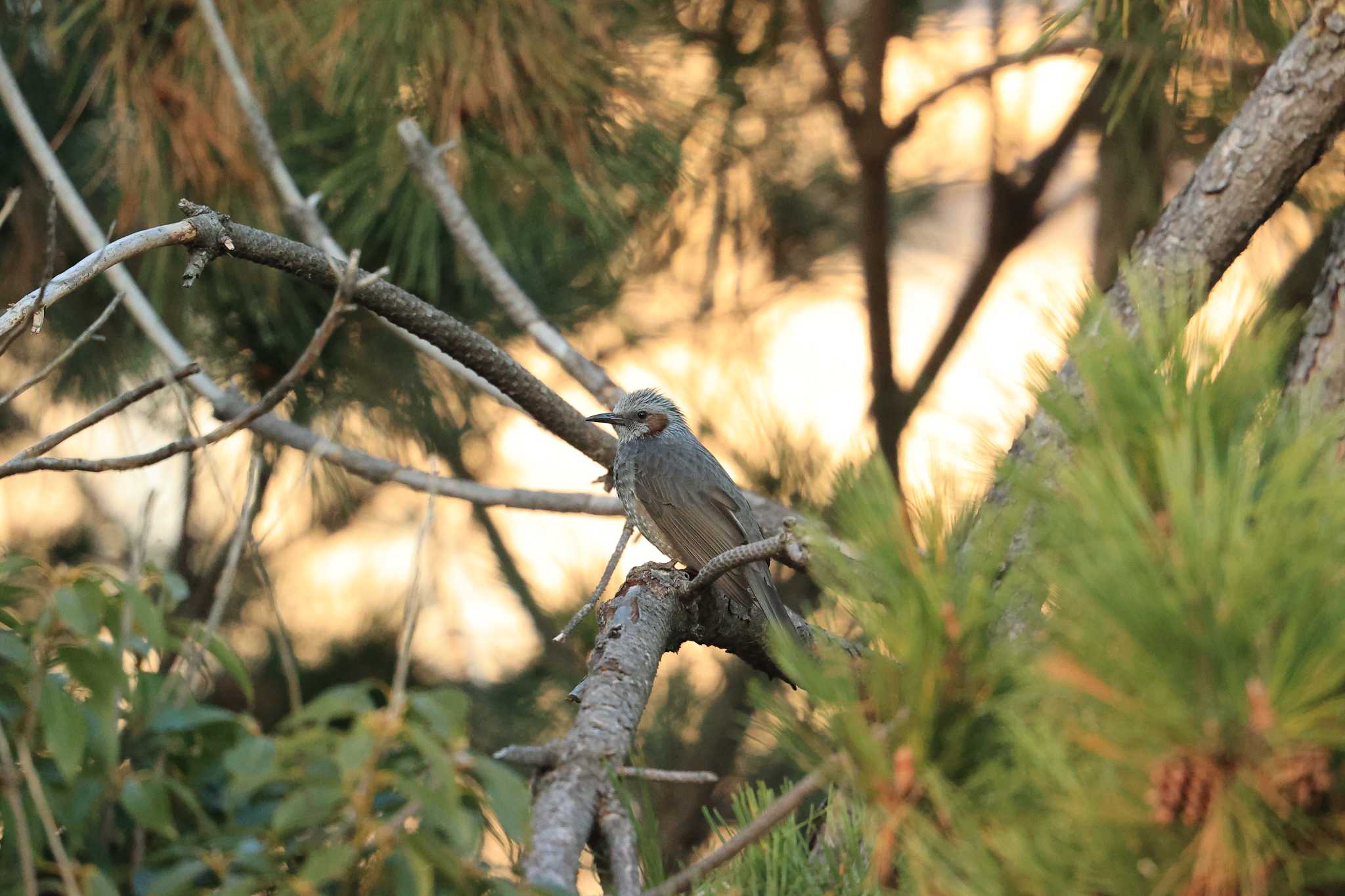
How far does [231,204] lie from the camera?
3.57 metres

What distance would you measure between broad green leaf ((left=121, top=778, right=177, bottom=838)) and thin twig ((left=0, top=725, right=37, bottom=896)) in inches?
3.2

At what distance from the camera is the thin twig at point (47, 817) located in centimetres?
100

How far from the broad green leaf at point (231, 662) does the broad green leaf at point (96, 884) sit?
8.5 inches

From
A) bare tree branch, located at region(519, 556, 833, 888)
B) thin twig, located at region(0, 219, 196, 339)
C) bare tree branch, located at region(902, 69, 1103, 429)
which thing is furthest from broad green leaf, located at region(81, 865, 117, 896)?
bare tree branch, located at region(902, 69, 1103, 429)

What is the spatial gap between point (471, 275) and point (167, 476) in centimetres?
147

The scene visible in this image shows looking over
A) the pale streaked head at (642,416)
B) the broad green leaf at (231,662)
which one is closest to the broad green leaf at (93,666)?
the broad green leaf at (231,662)

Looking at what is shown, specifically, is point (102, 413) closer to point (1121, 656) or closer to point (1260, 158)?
point (1121, 656)

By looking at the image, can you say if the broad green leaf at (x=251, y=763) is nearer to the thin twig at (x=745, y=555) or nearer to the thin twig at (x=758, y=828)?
the thin twig at (x=758, y=828)

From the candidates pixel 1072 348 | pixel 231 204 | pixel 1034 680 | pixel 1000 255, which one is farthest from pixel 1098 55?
pixel 1034 680

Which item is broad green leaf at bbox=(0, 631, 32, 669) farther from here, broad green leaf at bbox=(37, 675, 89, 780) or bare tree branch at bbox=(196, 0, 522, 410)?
bare tree branch at bbox=(196, 0, 522, 410)

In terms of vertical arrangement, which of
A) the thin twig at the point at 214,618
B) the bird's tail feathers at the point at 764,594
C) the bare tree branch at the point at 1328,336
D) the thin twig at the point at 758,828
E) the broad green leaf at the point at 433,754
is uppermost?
the bare tree branch at the point at 1328,336

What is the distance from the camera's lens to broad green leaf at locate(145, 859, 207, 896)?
1030 mm

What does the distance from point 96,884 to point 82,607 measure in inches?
9.3

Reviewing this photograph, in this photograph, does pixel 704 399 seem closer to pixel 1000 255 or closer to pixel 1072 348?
pixel 1000 255
